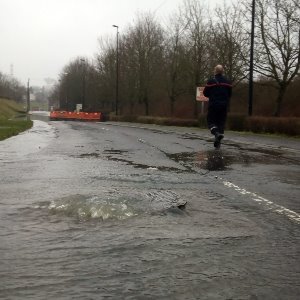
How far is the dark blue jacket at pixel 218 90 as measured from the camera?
1327 cm

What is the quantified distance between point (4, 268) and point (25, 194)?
2.86 meters

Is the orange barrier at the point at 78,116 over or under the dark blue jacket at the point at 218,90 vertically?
under

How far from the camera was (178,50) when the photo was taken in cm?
4875

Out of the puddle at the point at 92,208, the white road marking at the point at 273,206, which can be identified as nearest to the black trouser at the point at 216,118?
the white road marking at the point at 273,206

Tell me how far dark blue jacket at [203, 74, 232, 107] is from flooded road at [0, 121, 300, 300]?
5.04 metres

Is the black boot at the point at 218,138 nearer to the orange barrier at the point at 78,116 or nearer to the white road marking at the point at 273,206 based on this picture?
the white road marking at the point at 273,206

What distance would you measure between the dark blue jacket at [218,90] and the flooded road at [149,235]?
199 inches

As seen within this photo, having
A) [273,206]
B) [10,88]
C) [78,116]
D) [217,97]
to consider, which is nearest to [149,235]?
[273,206]

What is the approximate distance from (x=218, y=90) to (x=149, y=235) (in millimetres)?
9366

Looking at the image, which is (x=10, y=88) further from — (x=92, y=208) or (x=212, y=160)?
(x=92, y=208)

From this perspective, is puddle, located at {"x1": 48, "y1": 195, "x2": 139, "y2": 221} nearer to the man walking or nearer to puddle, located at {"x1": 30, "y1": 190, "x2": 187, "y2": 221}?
puddle, located at {"x1": 30, "y1": 190, "x2": 187, "y2": 221}

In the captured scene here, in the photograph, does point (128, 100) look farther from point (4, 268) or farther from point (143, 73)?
point (4, 268)

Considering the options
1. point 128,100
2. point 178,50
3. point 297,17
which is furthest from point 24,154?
point 128,100

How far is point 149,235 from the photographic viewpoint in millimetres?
4473
